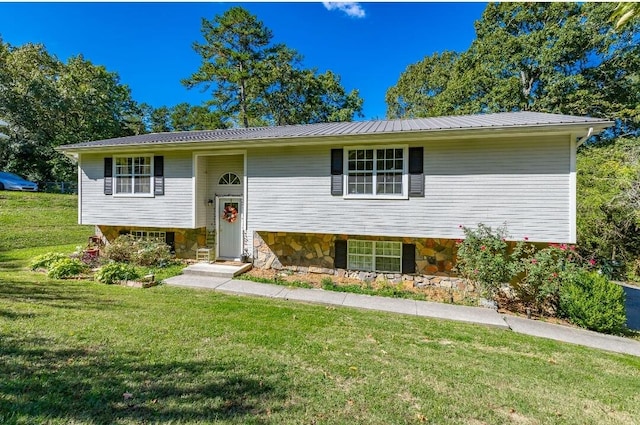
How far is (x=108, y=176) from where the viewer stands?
407 inches

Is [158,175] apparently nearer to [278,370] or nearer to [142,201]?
[142,201]

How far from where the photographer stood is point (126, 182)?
33.8 feet

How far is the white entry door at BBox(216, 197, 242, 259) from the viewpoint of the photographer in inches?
403

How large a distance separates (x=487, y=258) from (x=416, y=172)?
265cm

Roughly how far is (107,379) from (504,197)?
809 cm

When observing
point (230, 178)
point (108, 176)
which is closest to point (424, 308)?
point (230, 178)

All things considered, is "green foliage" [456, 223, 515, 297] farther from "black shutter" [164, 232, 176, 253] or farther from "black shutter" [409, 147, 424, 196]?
"black shutter" [164, 232, 176, 253]

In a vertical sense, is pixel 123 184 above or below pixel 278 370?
above

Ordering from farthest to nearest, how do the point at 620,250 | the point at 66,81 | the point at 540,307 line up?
the point at 66,81, the point at 620,250, the point at 540,307

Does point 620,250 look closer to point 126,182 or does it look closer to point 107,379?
point 107,379

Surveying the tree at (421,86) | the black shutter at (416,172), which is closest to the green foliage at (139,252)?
the black shutter at (416,172)

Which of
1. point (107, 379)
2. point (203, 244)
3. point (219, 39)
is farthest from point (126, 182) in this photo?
point (219, 39)

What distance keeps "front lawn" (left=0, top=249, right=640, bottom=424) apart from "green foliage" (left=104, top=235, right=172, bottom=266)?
12.7 feet

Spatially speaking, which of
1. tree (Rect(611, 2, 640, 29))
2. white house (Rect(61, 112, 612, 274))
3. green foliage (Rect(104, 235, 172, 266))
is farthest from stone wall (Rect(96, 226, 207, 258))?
tree (Rect(611, 2, 640, 29))
